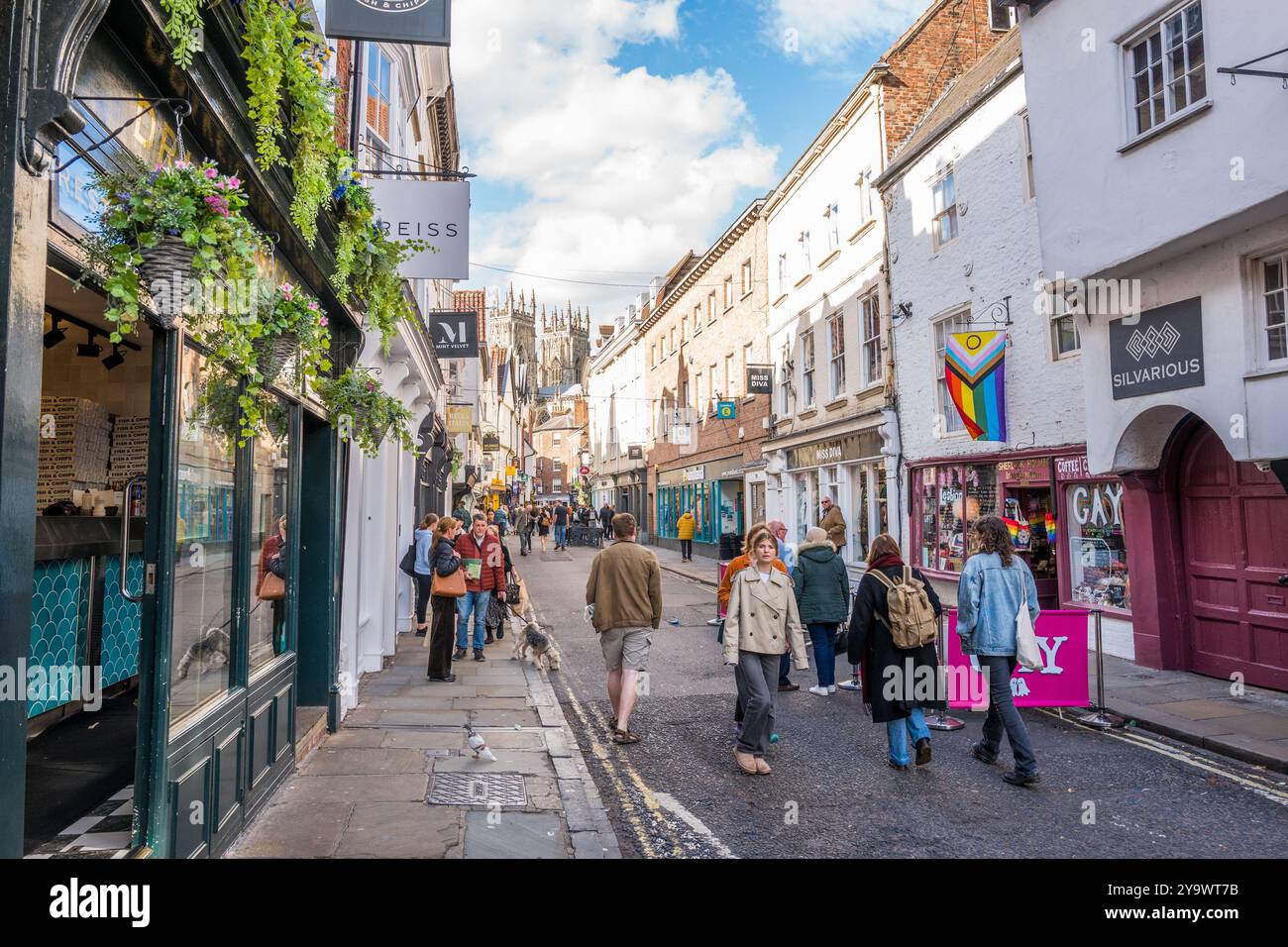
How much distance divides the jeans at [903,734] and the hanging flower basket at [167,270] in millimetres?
5371

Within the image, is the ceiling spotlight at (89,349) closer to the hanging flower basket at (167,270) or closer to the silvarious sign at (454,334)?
the hanging flower basket at (167,270)

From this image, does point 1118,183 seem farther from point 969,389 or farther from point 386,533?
point 386,533

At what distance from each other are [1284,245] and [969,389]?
496 cm

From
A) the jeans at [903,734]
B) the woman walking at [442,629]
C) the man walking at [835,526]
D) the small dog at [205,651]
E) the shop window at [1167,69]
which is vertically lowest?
the jeans at [903,734]

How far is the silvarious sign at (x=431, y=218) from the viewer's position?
337 inches

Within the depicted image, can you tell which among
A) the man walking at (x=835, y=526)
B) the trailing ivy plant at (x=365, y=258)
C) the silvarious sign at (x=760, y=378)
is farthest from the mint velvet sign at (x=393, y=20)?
the silvarious sign at (x=760, y=378)

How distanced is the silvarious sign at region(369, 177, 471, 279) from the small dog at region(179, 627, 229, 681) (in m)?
4.76

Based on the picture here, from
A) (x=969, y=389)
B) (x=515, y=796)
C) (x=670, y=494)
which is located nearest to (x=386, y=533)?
(x=515, y=796)

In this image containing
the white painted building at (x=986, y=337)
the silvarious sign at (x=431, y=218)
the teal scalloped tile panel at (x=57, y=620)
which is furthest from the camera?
the white painted building at (x=986, y=337)

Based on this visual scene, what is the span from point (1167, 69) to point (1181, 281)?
2239 mm

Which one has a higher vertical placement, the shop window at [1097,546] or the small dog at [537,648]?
the shop window at [1097,546]

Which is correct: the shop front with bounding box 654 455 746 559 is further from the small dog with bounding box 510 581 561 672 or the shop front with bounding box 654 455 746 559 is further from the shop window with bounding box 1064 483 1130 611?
the small dog with bounding box 510 581 561 672

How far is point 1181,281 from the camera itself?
9227mm

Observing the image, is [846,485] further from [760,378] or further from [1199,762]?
[1199,762]
